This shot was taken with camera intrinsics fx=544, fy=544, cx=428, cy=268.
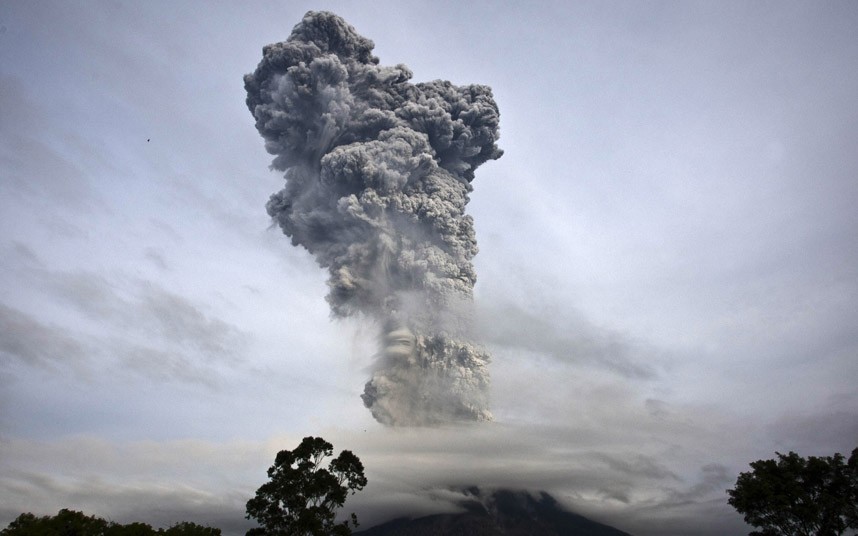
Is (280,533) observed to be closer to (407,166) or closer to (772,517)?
(772,517)

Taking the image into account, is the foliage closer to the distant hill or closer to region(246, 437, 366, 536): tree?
region(246, 437, 366, 536): tree

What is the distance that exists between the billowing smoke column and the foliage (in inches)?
1666

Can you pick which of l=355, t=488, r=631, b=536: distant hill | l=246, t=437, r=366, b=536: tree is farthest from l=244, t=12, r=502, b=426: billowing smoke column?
l=355, t=488, r=631, b=536: distant hill

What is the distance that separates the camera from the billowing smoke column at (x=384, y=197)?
6969cm

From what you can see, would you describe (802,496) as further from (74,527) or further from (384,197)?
(384,197)

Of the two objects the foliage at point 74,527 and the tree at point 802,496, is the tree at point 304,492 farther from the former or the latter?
the tree at point 802,496

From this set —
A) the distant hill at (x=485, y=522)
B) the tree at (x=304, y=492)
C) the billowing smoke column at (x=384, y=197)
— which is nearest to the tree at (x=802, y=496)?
the tree at (x=304, y=492)

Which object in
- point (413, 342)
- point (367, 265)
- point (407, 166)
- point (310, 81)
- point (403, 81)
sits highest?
point (403, 81)

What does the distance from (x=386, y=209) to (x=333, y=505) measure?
43.2m

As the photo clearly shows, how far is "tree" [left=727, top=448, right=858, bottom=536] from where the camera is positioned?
104 feet

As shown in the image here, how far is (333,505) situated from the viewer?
116 ft

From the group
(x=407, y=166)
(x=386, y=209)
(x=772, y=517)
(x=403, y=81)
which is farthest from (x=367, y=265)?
(x=772, y=517)

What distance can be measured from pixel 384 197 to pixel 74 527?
50.4m

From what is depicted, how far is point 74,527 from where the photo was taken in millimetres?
26625
